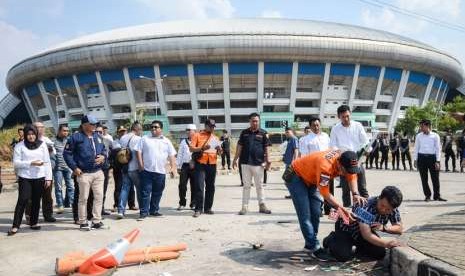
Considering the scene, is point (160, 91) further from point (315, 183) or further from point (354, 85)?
point (315, 183)

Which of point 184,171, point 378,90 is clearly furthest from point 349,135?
point 378,90

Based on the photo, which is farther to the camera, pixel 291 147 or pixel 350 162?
pixel 291 147

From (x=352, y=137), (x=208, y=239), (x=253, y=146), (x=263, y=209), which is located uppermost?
(x=352, y=137)

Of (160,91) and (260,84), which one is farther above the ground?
(260,84)

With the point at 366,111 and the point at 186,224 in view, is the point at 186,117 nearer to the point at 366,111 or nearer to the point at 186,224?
the point at 366,111

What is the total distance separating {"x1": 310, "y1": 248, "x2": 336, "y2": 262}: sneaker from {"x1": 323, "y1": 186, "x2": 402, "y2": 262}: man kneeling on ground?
0.07 meters

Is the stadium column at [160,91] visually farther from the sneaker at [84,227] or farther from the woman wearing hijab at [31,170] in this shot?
the sneaker at [84,227]

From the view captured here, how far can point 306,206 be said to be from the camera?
16.1 ft

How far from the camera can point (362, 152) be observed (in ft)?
24.8

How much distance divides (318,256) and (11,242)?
13.7 ft

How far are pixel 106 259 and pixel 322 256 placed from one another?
2.21m

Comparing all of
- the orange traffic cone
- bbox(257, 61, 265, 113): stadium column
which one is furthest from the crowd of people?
bbox(257, 61, 265, 113): stadium column

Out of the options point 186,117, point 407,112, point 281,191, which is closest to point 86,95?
point 186,117

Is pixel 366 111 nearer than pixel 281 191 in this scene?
No
